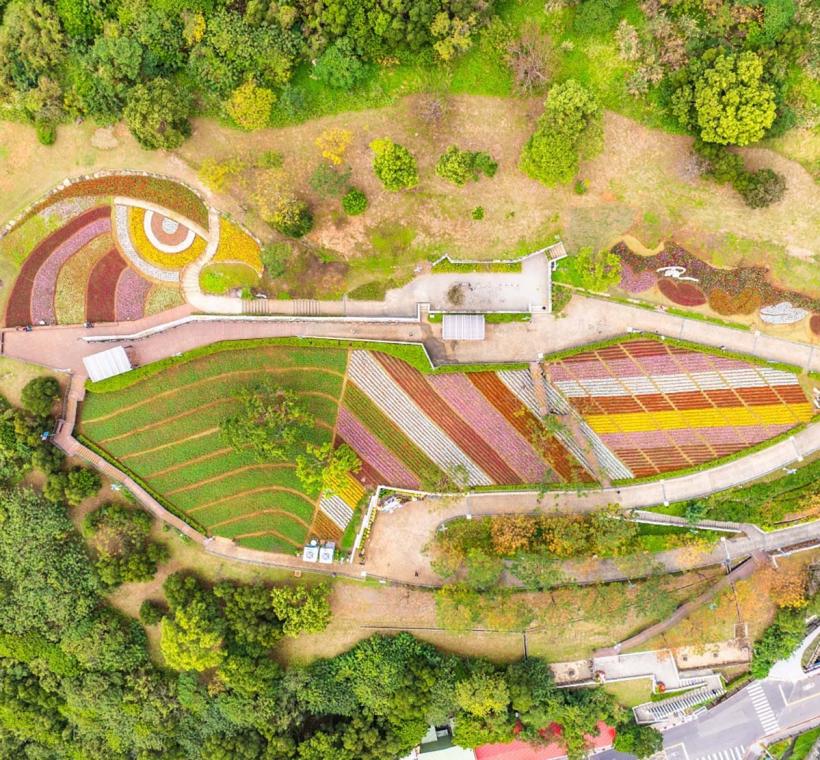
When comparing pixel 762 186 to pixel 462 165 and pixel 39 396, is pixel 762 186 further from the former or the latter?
pixel 39 396

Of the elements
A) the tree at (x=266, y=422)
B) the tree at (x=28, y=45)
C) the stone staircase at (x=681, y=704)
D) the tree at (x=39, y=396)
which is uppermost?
the tree at (x=28, y=45)

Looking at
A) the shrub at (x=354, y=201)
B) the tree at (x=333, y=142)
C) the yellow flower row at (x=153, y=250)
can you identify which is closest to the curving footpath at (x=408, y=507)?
the yellow flower row at (x=153, y=250)

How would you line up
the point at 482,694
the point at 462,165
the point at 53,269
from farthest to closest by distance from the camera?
1. the point at 53,269
2. the point at 482,694
3. the point at 462,165

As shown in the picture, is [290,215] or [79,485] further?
[79,485]

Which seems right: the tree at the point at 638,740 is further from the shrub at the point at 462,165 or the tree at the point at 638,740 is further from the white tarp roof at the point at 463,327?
the shrub at the point at 462,165

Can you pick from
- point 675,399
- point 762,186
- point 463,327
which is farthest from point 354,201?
point 762,186

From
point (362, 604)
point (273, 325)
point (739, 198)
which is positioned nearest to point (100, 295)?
point (273, 325)

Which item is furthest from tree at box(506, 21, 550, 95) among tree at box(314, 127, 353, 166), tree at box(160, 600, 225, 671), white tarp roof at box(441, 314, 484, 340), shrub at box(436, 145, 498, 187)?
tree at box(160, 600, 225, 671)
